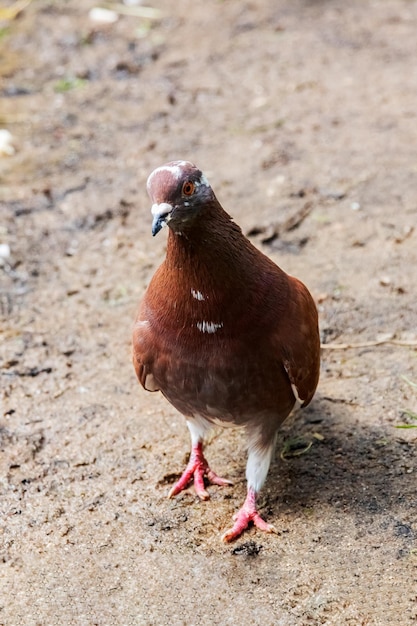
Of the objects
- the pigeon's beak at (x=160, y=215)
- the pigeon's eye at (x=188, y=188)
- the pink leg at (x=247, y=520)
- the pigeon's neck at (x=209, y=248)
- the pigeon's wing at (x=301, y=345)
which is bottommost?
the pink leg at (x=247, y=520)

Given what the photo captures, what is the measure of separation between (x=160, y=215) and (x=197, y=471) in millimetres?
1446

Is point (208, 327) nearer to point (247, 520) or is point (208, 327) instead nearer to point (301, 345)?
point (301, 345)

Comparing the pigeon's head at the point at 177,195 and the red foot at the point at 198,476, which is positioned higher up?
the pigeon's head at the point at 177,195

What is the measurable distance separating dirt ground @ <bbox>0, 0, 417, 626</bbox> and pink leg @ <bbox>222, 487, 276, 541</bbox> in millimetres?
43

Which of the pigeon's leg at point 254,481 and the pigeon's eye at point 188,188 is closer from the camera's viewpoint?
the pigeon's eye at point 188,188

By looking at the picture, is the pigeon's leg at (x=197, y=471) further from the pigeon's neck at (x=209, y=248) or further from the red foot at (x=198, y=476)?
the pigeon's neck at (x=209, y=248)

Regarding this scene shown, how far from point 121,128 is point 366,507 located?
4537 millimetres

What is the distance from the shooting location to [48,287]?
5.42 m

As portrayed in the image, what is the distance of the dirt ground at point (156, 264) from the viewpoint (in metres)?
3.41

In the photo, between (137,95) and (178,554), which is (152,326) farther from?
(137,95)

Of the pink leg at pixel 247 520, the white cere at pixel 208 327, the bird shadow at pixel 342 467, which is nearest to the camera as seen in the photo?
the white cere at pixel 208 327

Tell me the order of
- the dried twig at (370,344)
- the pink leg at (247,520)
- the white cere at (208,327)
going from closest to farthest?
1. the white cere at (208,327)
2. the pink leg at (247,520)
3. the dried twig at (370,344)

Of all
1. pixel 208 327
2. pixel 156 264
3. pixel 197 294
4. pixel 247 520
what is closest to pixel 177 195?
pixel 197 294

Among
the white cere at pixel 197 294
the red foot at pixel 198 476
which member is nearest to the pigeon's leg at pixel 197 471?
the red foot at pixel 198 476
